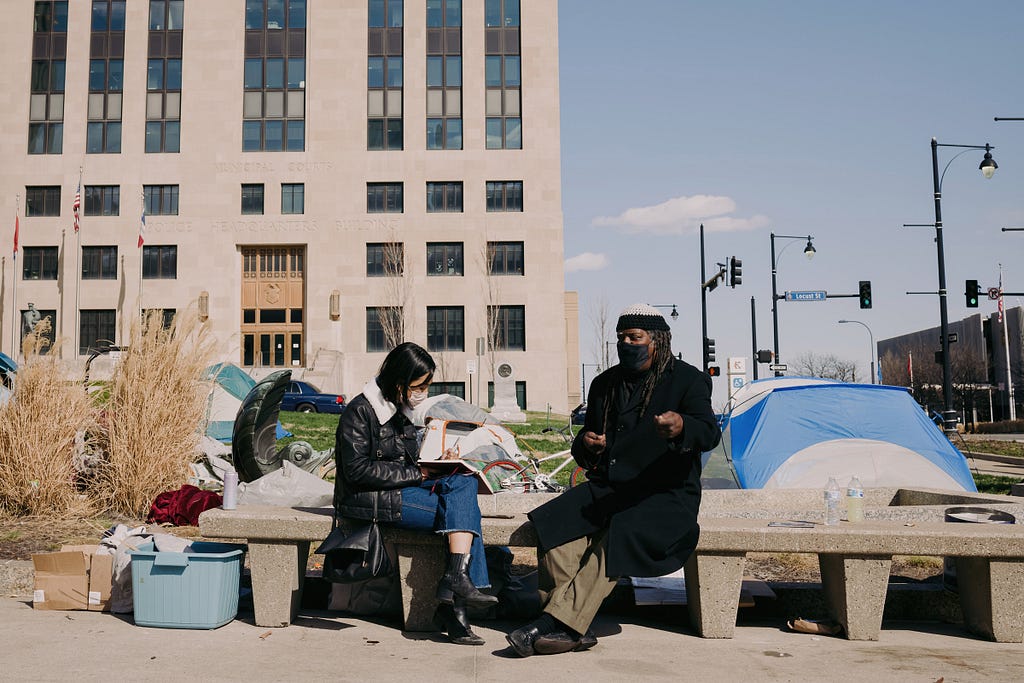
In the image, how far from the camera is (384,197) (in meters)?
46.4

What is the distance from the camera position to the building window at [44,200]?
154 feet

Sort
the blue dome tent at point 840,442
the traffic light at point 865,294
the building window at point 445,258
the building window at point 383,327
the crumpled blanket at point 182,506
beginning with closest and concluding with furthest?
1. the crumpled blanket at point 182,506
2. the blue dome tent at point 840,442
3. the traffic light at point 865,294
4. the building window at point 383,327
5. the building window at point 445,258

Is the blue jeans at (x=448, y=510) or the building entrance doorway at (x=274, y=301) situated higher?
the building entrance doorway at (x=274, y=301)

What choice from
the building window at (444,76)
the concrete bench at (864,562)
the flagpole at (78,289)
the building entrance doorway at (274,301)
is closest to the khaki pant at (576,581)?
the concrete bench at (864,562)

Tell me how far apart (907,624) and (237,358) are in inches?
1726

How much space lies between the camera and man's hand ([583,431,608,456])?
5.40 meters

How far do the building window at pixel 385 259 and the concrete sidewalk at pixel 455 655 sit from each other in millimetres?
40129

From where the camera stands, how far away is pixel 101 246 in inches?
1829

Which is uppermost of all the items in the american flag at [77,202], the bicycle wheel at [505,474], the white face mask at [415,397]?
the american flag at [77,202]

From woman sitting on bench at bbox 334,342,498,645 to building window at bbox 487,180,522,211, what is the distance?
4102 centimetres

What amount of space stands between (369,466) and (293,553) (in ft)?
2.87

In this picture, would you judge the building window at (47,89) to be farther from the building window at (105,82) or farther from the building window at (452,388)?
the building window at (452,388)

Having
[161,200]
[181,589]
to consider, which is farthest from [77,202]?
[181,589]

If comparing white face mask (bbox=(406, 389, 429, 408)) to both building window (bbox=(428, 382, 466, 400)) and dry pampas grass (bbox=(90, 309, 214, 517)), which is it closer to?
dry pampas grass (bbox=(90, 309, 214, 517))
